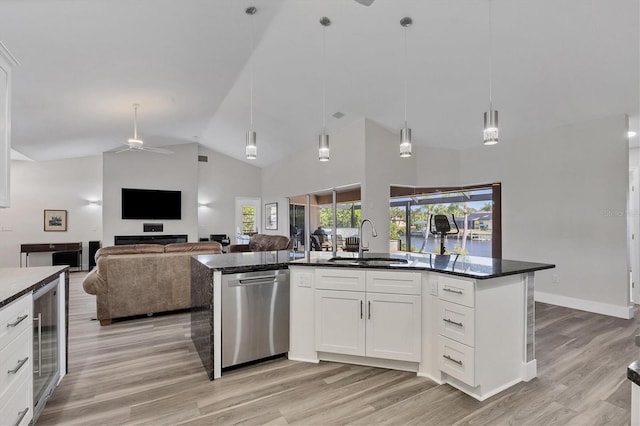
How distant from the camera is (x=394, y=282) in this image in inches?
105

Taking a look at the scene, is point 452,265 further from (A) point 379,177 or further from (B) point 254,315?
(A) point 379,177

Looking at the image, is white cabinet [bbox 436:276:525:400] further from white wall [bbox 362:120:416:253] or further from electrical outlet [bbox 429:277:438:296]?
white wall [bbox 362:120:416:253]

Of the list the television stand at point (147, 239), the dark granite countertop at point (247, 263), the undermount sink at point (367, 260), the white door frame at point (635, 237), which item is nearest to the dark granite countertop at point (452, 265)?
the undermount sink at point (367, 260)

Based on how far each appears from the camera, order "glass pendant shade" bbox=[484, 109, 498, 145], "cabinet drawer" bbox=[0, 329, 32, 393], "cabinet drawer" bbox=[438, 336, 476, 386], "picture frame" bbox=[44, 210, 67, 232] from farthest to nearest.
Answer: "picture frame" bbox=[44, 210, 67, 232], "glass pendant shade" bbox=[484, 109, 498, 145], "cabinet drawer" bbox=[438, 336, 476, 386], "cabinet drawer" bbox=[0, 329, 32, 393]

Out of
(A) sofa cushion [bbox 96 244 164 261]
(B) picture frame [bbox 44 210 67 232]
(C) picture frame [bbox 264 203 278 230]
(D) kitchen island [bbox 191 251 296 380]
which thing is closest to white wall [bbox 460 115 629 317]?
(D) kitchen island [bbox 191 251 296 380]

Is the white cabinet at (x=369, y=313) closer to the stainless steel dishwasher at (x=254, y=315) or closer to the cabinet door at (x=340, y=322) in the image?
the cabinet door at (x=340, y=322)

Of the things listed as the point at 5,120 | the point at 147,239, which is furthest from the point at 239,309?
the point at 147,239

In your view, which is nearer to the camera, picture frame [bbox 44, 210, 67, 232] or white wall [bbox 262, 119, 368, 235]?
white wall [bbox 262, 119, 368, 235]

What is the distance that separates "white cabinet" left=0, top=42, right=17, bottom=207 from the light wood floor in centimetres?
153

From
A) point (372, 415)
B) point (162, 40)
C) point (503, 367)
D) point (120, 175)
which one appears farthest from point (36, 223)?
point (503, 367)

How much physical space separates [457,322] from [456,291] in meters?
0.23

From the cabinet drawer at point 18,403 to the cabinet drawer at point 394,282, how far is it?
2.28 metres

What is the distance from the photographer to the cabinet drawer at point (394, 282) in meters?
2.62

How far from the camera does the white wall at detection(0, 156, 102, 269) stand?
752 cm
